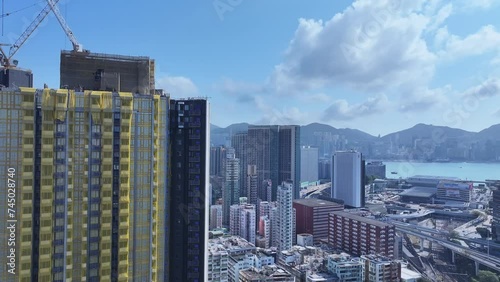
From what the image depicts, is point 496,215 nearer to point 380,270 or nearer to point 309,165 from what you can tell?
point 380,270

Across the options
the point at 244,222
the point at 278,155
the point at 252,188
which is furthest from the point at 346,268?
the point at 278,155

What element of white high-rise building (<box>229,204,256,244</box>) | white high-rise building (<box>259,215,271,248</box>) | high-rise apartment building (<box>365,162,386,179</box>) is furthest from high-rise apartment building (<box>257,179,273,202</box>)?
high-rise apartment building (<box>365,162,386,179</box>)

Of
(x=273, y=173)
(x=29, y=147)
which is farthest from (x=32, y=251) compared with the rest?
(x=273, y=173)

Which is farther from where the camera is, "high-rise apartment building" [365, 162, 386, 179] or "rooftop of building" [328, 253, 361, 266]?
"high-rise apartment building" [365, 162, 386, 179]

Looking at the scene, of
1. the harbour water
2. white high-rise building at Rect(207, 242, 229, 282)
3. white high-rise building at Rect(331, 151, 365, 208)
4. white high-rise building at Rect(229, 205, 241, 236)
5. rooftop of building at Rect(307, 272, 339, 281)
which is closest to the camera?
white high-rise building at Rect(207, 242, 229, 282)

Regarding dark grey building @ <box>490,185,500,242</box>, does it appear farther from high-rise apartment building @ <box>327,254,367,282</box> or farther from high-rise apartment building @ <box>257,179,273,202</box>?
high-rise apartment building @ <box>257,179,273,202</box>

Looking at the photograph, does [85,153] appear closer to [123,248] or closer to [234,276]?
[123,248]
